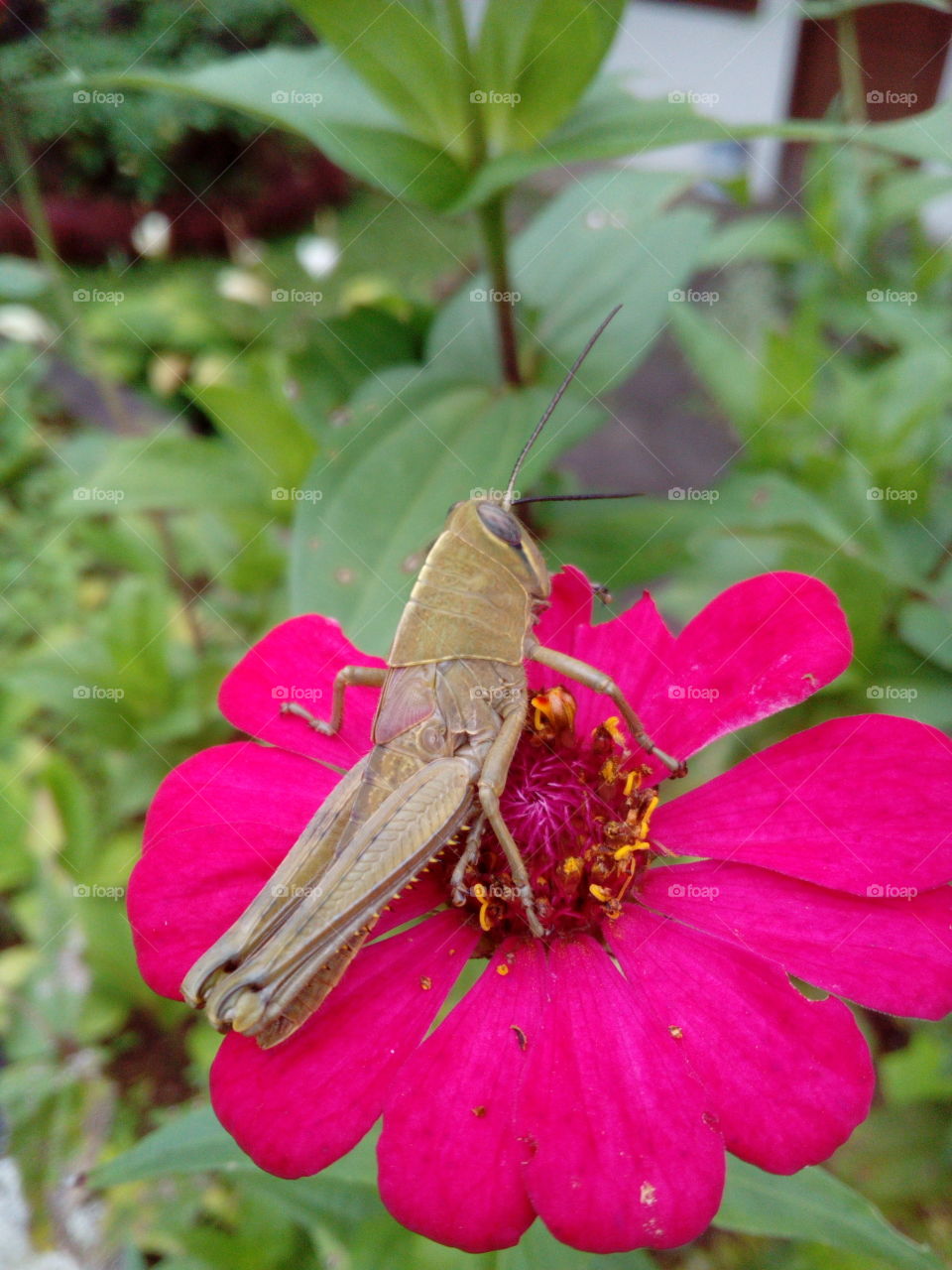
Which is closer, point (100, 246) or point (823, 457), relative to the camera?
point (823, 457)

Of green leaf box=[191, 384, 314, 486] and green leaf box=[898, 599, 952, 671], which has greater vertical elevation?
green leaf box=[191, 384, 314, 486]

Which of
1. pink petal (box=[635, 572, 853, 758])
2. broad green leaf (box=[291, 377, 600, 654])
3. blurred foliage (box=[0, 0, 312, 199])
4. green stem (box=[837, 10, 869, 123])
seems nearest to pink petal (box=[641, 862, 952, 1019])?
pink petal (box=[635, 572, 853, 758])

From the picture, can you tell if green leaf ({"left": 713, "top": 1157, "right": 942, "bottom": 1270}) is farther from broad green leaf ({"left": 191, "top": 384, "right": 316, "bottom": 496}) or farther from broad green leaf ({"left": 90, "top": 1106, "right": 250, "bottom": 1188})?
broad green leaf ({"left": 191, "top": 384, "right": 316, "bottom": 496})

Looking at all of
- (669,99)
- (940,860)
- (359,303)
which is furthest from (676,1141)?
(359,303)

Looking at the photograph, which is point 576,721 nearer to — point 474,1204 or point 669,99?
point 474,1204

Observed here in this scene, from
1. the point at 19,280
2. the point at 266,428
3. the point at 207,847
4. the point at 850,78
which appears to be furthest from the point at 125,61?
the point at 207,847

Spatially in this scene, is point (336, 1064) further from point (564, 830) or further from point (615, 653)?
point (615, 653)
